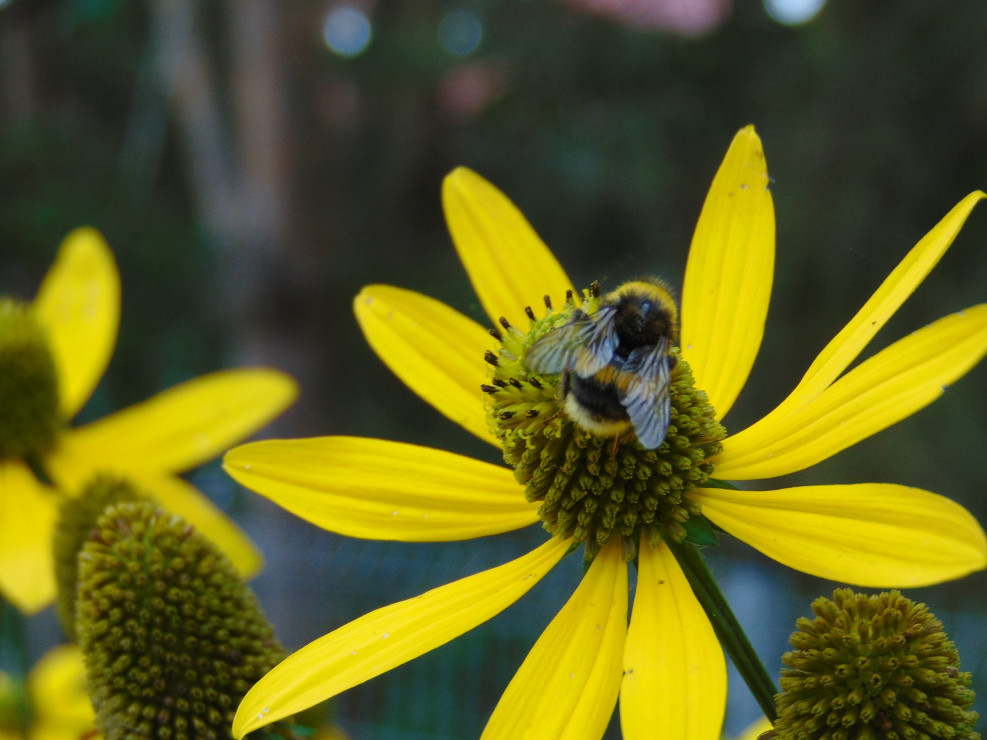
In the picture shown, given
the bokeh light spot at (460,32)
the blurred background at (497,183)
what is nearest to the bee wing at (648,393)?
the blurred background at (497,183)

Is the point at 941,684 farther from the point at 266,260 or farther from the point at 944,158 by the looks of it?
the point at 266,260

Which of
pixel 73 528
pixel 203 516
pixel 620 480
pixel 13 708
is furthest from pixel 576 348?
pixel 13 708

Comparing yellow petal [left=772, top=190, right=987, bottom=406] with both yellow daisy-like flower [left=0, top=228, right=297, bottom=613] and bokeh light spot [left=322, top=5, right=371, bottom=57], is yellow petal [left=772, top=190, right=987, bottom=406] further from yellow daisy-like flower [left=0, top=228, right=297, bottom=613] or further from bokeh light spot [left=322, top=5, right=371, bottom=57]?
bokeh light spot [left=322, top=5, right=371, bottom=57]

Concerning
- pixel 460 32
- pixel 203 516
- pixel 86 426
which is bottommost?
pixel 203 516

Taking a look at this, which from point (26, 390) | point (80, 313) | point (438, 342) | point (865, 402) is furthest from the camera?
point (80, 313)

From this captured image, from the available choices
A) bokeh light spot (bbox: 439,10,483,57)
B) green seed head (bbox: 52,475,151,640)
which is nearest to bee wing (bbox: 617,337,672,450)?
green seed head (bbox: 52,475,151,640)

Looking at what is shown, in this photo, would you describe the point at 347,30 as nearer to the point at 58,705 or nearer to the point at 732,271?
the point at 58,705
